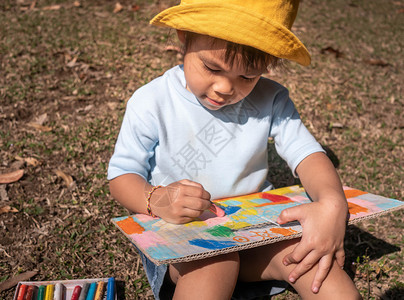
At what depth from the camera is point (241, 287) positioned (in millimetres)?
1860

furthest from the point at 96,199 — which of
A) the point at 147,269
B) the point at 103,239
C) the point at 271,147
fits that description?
the point at 271,147

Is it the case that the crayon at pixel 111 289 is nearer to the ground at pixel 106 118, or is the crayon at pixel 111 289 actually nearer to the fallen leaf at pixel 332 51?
the ground at pixel 106 118

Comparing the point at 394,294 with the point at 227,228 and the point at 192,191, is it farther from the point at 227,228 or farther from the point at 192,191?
the point at 192,191

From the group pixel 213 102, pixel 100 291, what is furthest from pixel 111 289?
pixel 213 102

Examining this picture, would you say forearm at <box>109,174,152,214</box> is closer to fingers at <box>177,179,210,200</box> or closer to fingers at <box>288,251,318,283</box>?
fingers at <box>177,179,210,200</box>

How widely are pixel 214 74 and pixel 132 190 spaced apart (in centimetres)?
54

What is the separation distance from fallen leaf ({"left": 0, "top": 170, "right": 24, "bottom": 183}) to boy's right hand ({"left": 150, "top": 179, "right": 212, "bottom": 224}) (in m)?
1.21

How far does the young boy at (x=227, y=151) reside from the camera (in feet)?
4.84

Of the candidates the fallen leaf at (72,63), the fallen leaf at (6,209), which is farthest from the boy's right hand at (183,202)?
the fallen leaf at (72,63)

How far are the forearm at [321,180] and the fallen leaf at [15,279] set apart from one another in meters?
1.22

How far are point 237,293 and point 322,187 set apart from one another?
0.56 meters

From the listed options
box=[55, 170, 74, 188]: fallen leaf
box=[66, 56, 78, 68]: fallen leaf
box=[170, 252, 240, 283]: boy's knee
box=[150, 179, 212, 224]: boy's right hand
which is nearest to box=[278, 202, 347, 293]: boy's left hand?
box=[170, 252, 240, 283]: boy's knee

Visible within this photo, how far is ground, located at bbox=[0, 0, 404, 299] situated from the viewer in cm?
207

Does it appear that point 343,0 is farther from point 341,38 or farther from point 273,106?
point 273,106
